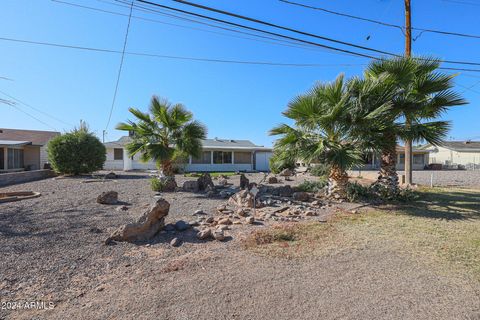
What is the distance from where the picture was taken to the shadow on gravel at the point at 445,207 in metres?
7.10

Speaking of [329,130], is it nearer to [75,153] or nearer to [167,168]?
[167,168]

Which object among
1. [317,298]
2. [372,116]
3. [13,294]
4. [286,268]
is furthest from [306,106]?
[13,294]

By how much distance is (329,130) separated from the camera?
885 centimetres

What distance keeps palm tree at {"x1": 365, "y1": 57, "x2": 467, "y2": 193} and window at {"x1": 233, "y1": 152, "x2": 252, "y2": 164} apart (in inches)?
828

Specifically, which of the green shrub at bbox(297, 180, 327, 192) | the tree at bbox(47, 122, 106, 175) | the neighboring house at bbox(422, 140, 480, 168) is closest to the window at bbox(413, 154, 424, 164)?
the neighboring house at bbox(422, 140, 480, 168)

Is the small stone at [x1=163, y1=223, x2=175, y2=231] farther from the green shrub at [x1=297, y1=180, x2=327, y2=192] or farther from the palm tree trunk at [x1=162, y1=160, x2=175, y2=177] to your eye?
the green shrub at [x1=297, y1=180, x2=327, y2=192]

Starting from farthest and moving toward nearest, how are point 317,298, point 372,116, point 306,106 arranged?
point 306,106 → point 372,116 → point 317,298

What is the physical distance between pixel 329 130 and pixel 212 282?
697 centimetres

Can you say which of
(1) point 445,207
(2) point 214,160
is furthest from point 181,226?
(2) point 214,160

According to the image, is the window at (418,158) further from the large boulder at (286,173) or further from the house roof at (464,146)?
the large boulder at (286,173)

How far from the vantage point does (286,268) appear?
12.0 ft

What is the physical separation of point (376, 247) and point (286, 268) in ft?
6.30

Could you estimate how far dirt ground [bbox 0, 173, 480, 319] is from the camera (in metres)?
2.68

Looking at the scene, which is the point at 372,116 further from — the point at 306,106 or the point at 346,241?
A: the point at 346,241
